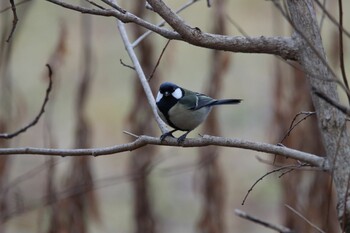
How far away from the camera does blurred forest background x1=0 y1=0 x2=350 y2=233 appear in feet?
12.8

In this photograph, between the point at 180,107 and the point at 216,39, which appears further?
the point at 180,107

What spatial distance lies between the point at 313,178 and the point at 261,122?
1960 millimetres

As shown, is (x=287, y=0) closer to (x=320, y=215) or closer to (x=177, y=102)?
(x=177, y=102)

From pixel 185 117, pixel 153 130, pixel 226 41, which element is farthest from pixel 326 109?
pixel 153 130

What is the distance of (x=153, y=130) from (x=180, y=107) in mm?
1876

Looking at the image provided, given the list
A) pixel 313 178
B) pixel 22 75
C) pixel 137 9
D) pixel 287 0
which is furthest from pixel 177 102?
pixel 22 75

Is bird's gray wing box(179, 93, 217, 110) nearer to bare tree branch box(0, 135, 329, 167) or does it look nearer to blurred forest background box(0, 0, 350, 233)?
bare tree branch box(0, 135, 329, 167)

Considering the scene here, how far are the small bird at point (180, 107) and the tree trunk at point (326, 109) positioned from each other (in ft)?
3.33

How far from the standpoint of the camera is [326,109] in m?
1.22

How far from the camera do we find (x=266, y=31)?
5871mm

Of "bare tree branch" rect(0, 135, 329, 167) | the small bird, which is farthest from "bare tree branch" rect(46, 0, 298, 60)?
the small bird

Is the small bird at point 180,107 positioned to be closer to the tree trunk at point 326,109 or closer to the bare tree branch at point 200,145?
the bare tree branch at point 200,145

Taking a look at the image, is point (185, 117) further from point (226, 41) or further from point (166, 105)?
point (226, 41)

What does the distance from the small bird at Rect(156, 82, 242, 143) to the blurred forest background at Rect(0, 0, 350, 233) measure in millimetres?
1473
